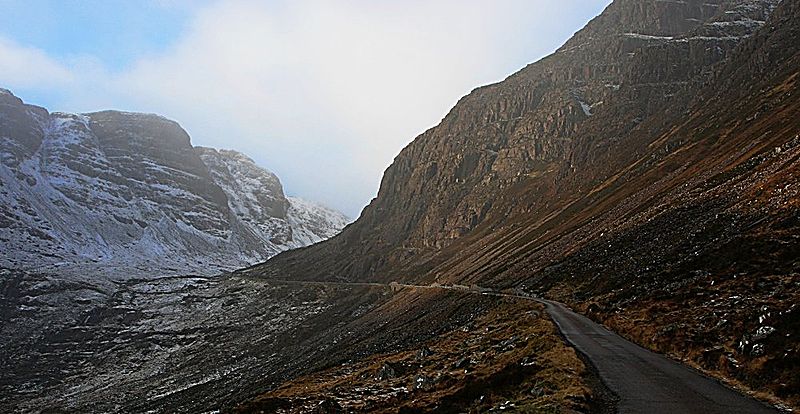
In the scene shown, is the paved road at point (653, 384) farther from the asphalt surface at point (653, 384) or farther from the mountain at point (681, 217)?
the mountain at point (681, 217)

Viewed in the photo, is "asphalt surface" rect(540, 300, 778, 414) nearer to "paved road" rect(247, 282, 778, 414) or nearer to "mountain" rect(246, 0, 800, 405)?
"paved road" rect(247, 282, 778, 414)

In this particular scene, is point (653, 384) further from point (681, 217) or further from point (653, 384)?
point (681, 217)

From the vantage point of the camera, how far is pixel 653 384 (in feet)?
65.9

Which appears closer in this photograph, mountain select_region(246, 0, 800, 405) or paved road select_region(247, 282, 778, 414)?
paved road select_region(247, 282, 778, 414)

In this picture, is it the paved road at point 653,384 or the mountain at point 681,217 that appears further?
the mountain at point 681,217

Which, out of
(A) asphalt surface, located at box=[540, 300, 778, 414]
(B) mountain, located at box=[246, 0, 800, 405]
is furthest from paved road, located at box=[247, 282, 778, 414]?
(B) mountain, located at box=[246, 0, 800, 405]

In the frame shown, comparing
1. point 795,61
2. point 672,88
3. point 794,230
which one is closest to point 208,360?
point 794,230

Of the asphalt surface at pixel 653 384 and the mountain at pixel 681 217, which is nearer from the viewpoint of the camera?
the asphalt surface at pixel 653 384

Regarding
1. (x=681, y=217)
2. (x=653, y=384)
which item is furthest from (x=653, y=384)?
(x=681, y=217)

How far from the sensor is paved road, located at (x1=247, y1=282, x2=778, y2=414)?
16.8 meters

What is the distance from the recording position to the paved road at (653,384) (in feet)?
55.1

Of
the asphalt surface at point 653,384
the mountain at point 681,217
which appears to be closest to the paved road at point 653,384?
the asphalt surface at point 653,384

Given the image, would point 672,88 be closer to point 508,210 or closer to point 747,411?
point 508,210

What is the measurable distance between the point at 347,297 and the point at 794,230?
127 meters
